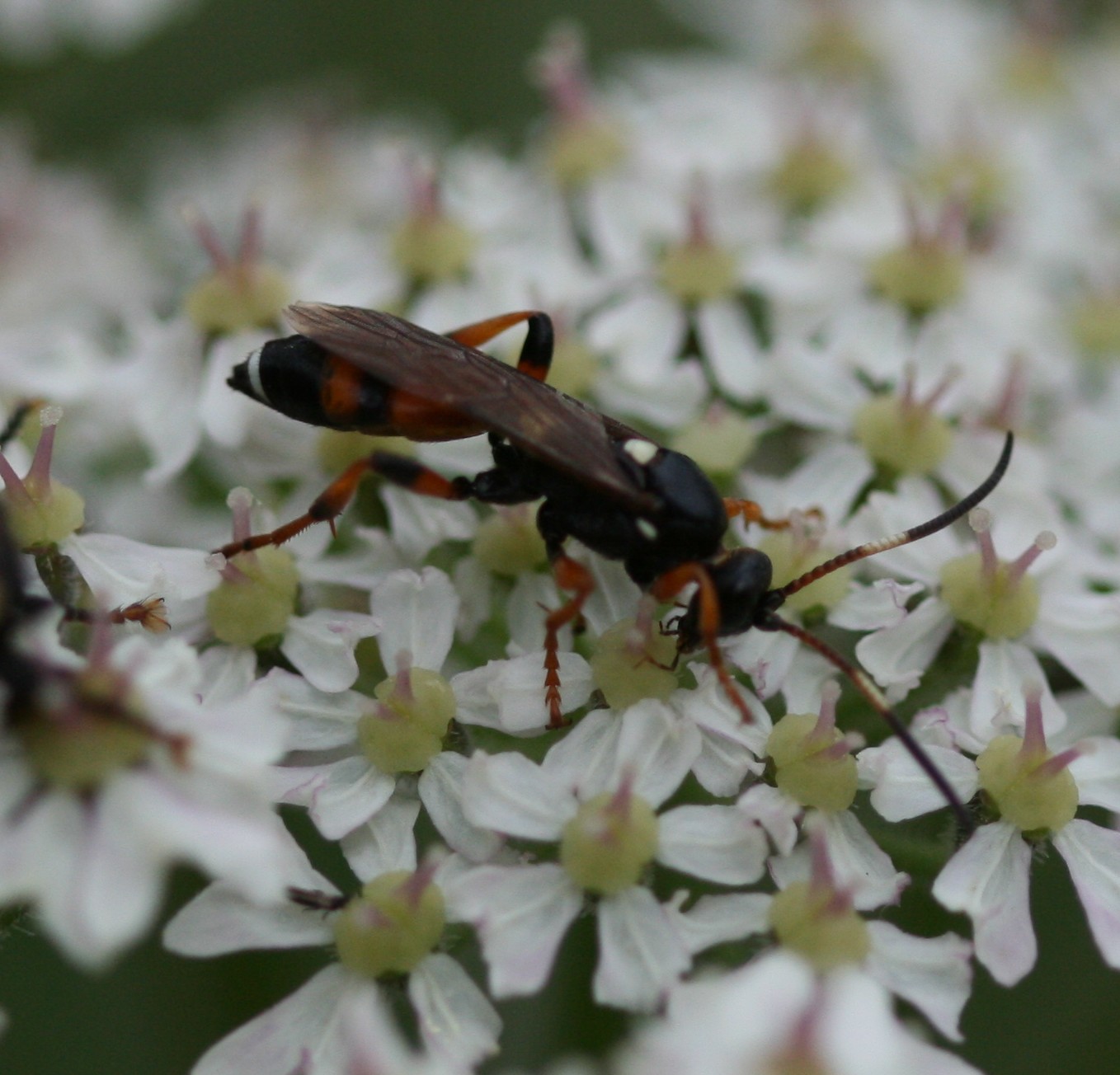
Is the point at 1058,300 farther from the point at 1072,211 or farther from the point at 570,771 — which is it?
the point at 570,771

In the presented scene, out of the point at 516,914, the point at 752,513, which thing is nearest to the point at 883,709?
the point at 752,513

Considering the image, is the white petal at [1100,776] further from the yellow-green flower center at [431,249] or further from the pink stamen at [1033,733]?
the yellow-green flower center at [431,249]

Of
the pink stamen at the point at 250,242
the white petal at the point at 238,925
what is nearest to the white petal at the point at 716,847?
the white petal at the point at 238,925

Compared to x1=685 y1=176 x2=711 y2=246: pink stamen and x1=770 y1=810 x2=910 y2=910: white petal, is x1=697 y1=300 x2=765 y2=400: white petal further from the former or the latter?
x1=770 y1=810 x2=910 y2=910: white petal

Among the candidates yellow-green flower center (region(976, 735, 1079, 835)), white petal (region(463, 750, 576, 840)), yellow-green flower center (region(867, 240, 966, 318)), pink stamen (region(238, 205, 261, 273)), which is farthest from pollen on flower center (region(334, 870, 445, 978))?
yellow-green flower center (region(867, 240, 966, 318))

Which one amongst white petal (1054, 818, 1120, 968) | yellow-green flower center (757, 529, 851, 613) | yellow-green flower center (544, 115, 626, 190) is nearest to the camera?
white petal (1054, 818, 1120, 968)

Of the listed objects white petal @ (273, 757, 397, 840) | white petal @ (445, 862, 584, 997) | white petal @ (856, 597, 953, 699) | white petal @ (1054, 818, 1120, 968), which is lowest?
white petal @ (273, 757, 397, 840)

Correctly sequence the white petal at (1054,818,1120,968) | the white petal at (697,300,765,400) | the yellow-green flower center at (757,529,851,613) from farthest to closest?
1. the white petal at (697,300,765,400)
2. the yellow-green flower center at (757,529,851,613)
3. the white petal at (1054,818,1120,968)

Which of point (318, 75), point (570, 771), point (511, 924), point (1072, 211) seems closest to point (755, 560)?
point (570, 771)
